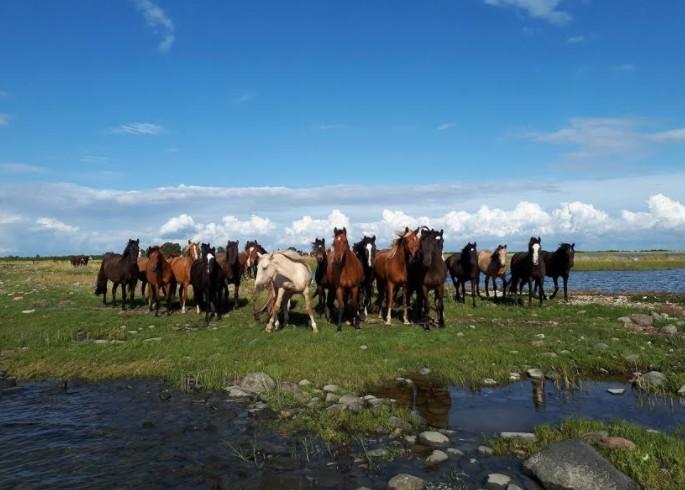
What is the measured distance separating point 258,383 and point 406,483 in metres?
5.13

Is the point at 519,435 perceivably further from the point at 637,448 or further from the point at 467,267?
the point at 467,267

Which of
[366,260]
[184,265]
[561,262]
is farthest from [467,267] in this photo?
[184,265]

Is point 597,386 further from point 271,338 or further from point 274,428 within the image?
point 271,338

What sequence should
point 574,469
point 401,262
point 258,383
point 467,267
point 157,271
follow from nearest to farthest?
point 574,469 < point 258,383 < point 401,262 < point 157,271 < point 467,267

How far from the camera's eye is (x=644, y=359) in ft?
38.8

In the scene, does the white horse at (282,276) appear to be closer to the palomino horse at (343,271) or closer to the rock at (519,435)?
the palomino horse at (343,271)

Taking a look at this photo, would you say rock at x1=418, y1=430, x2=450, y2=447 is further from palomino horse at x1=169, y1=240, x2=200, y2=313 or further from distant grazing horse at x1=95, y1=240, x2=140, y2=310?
distant grazing horse at x1=95, y1=240, x2=140, y2=310

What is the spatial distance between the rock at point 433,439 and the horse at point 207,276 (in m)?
12.6

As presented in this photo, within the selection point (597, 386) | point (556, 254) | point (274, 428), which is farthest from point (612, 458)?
point (556, 254)

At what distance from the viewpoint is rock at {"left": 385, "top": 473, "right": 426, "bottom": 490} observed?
5.95 meters

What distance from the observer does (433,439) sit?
7.38 metres

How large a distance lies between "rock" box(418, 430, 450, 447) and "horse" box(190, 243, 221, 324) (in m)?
12.6

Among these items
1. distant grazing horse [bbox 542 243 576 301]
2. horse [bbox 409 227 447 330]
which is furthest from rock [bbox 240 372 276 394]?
distant grazing horse [bbox 542 243 576 301]

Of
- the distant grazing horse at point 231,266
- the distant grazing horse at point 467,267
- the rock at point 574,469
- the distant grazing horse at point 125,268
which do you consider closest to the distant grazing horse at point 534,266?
the distant grazing horse at point 467,267
